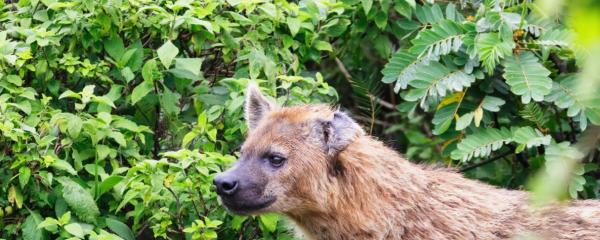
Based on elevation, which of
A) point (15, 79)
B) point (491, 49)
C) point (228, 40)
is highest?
point (491, 49)

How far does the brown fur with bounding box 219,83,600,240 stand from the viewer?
4.02 meters

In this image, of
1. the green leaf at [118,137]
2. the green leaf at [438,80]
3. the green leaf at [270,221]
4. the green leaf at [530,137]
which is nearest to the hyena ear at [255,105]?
the green leaf at [270,221]

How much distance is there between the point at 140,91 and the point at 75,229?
123 cm

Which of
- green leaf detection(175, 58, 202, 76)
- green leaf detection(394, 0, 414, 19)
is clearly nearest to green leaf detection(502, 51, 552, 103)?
green leaf detection(394, 0, 414, 19)

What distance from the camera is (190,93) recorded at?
Result: 5.38 metres

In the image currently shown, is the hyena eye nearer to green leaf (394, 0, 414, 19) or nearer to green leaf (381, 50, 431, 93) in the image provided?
green leaf (381, 50, 431, 93)

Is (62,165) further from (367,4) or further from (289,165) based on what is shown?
(367,4)

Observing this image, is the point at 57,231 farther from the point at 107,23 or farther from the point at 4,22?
the point at 4,22

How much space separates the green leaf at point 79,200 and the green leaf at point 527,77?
10.5 ft

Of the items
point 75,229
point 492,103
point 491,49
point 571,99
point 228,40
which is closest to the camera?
point 75,229

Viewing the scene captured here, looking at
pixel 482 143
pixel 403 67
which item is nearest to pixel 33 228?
pixel 403 67

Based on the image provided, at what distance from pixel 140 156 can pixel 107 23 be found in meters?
1.07

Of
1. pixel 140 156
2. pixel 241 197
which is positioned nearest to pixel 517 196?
pixel 241 197

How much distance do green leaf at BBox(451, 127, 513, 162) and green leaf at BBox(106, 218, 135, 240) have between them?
261cm
